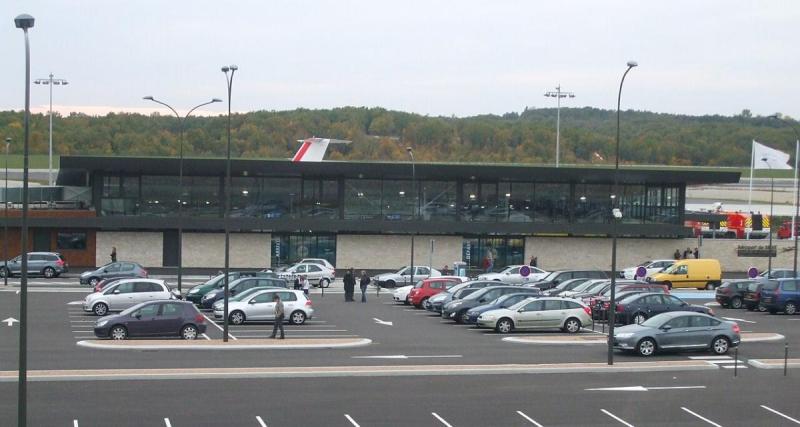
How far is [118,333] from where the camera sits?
3128 centimetres

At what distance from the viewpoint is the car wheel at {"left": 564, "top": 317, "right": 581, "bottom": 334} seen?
35344mm

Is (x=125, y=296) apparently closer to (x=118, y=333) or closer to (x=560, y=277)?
(x=118, y=333)

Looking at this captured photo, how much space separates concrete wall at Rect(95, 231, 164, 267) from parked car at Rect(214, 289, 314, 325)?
2984 centimetres

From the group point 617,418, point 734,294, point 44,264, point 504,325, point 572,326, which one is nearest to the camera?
point 617,418

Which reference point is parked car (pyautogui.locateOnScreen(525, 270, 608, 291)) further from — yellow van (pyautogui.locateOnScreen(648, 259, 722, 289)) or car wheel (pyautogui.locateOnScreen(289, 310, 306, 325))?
car wheel (pyautogui.locateOnScreen(289, 310, 306, 325))

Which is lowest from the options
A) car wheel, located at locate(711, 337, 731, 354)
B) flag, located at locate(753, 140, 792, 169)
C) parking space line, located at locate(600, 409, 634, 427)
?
parking space line, located at locate(600, 409, 634, 427)

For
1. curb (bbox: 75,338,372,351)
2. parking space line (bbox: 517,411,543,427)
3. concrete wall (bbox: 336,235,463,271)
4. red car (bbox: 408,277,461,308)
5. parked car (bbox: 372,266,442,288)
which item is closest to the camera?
parking space line (bbox: 517,411,543,427)

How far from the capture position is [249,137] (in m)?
147

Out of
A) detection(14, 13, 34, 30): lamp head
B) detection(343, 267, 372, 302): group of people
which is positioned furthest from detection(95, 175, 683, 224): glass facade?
detection(14, 13, 34, 30): lamp head

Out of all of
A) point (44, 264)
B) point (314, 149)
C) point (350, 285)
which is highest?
point (314, 149)

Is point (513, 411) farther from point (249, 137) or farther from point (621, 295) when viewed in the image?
point (249, 137)

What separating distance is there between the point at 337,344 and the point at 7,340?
9.60 m

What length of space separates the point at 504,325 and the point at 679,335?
7557 mm

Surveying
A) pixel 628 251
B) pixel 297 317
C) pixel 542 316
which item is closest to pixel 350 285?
pixel 297 317
